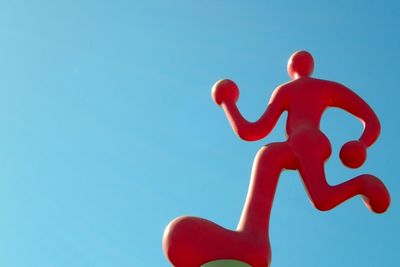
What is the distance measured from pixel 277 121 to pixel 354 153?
782 millimetres

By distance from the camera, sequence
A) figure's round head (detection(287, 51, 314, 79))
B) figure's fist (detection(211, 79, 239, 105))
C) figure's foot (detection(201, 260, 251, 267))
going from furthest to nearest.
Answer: figure's round head (detection(287, 51, 314, 79)) → figure's fist (detection(211, 79, 239, 105)) → figure's foot (detection(201, 260, 251, 267))

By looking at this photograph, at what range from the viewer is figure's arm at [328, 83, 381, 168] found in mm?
4801

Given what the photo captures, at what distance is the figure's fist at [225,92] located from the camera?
541 cm

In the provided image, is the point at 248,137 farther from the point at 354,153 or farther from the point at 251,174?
the point at 354,153

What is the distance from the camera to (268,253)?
14.3 ft

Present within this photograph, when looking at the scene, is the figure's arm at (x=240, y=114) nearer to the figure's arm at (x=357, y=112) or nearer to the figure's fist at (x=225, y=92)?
the figure's fist at (x=225, y=92)

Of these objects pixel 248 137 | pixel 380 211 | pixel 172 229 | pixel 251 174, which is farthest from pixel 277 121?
pixel 172 229

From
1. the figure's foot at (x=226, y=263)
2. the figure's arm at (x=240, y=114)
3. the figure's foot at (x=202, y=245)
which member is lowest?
the figure's foot at (x=226, y=263)

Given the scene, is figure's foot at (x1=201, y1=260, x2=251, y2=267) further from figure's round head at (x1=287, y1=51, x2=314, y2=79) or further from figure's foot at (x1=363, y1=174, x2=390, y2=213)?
figure's round head at (x1=287, y1=51, x2=314, y2=79)

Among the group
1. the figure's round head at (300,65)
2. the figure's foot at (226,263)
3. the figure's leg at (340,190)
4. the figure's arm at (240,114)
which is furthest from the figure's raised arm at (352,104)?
the figure's foot at (226,263)

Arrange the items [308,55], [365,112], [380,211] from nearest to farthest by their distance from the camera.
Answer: [380,211], [365,112], [308,55]

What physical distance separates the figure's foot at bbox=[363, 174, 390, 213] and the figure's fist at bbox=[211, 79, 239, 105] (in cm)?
135

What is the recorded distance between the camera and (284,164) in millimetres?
4848

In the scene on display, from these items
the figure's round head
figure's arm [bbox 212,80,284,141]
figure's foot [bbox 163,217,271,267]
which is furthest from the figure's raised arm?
figure's foot [bbox 163,217,271,267]
